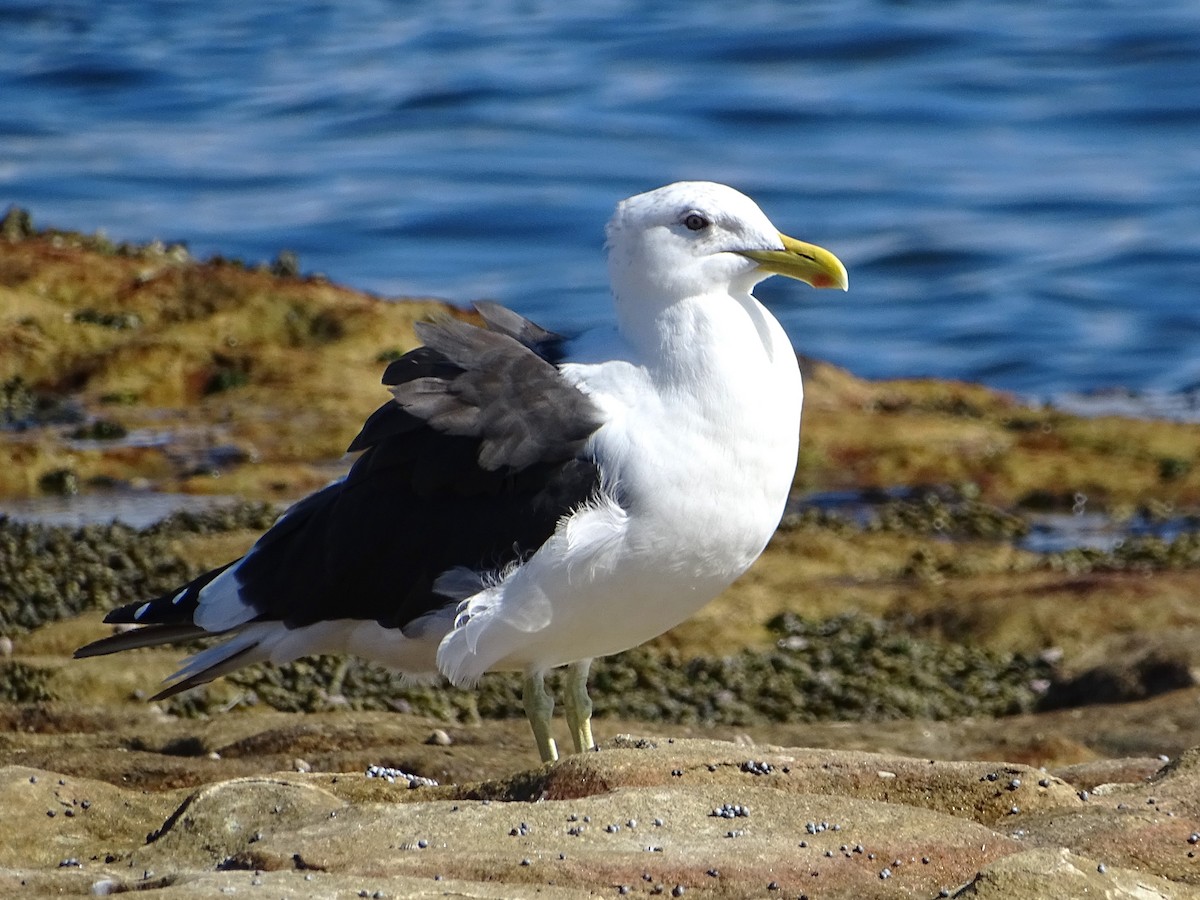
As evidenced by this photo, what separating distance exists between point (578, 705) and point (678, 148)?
69.3 ft

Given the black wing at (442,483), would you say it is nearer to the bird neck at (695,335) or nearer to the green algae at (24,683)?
the bird neck at (695,335)

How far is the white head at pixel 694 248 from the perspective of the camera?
22.1 ft

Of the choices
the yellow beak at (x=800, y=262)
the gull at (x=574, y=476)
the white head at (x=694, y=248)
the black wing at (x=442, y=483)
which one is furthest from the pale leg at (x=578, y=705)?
the yellow beak at (x=800, y=262)

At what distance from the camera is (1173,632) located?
9680 mm

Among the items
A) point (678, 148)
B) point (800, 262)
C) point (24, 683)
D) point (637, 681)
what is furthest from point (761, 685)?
point (678, 148)

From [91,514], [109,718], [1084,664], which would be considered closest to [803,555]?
[1084,664]

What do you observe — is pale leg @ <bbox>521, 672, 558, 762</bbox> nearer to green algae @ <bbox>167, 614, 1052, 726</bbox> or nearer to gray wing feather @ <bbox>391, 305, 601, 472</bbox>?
gray wing feather @ <bbox>391, 305, 601, 472</bbox>

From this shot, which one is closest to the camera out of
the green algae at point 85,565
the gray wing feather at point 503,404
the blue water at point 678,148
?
the gray wing feather at point 503,404

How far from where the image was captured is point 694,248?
22.2 feet

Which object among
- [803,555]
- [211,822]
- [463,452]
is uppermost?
[463,452]

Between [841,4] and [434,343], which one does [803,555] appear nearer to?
[434,343]

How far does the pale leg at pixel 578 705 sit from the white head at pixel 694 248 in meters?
1.37

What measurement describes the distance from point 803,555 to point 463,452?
19.4 ft

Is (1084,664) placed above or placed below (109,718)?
below
